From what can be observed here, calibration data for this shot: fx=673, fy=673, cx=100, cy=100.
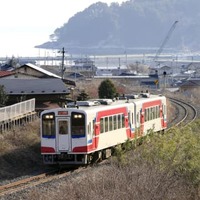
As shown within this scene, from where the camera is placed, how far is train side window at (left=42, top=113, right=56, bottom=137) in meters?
18.9

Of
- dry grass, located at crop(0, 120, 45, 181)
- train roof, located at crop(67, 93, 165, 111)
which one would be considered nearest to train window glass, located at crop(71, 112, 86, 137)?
train roof, located at crop(67, 93, 165, 111)

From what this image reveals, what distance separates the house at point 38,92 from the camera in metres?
31.8

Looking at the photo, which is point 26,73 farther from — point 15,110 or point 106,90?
point 15,110

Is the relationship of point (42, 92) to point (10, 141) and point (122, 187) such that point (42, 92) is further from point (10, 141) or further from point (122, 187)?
point (122, 187)

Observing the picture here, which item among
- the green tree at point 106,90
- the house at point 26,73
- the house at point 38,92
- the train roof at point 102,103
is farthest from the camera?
the house at point 26,73

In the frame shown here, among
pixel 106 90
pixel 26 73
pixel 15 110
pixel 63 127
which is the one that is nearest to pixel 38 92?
pixel 106 90

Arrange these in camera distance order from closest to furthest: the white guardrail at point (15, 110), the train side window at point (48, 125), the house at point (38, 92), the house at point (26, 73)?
1. the train side window at point (48, 125)
2. the white guardrail at point (15, 110)
3. the house at point (38, 92)
4. the house at point (26, 73)

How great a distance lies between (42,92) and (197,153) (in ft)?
60.0

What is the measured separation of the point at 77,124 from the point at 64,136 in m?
→ 0.50

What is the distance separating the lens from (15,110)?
24.6 m

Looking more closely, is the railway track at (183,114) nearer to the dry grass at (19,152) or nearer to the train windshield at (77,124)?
the dry grass at (19,152)

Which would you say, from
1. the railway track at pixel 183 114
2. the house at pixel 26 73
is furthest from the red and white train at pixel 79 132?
the house at pixel 26 73

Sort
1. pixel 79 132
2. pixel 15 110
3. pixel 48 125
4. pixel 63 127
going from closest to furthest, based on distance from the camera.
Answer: pixel 79 132 < pixel 63 127 < pixel 48 125 < pixel 15 110

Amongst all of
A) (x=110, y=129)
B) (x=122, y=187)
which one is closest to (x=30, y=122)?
(x=110, y=129)
